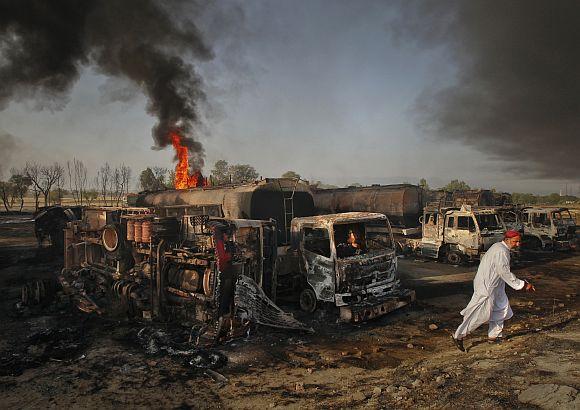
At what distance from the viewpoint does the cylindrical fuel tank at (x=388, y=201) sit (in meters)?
16.2

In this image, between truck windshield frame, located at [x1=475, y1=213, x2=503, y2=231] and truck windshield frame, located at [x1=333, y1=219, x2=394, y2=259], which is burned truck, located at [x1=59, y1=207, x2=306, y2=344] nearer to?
truck windshield frame, located at [x1=333, y1=219, x2=394, y2=259]

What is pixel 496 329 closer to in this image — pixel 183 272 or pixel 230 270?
pixel 230 270

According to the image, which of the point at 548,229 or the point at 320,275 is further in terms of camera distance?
the point at 548,229

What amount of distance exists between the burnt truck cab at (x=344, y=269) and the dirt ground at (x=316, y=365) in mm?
417

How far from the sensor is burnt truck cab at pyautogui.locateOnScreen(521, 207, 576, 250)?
15.6m

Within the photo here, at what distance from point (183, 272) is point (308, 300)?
8.75 ft

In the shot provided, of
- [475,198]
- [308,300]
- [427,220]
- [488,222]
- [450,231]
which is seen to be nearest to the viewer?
[308,300]

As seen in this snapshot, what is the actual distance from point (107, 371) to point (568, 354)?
6.20 meters

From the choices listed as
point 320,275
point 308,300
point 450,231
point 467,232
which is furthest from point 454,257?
point 320,275

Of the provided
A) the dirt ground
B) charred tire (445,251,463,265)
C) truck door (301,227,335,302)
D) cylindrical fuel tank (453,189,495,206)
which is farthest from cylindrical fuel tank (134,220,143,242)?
cylindrical fuel tank (453,189,495,206)

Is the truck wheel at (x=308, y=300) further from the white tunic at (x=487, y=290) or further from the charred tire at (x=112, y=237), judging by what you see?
the charred tire at (x=112, y=237)

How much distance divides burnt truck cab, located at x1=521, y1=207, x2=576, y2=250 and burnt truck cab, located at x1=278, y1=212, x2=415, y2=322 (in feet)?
36.3

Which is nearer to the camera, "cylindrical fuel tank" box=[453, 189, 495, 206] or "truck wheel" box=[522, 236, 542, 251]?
"truck wheel" box=[522, 236, 542, 251]

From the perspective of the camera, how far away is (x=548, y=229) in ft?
51.8
